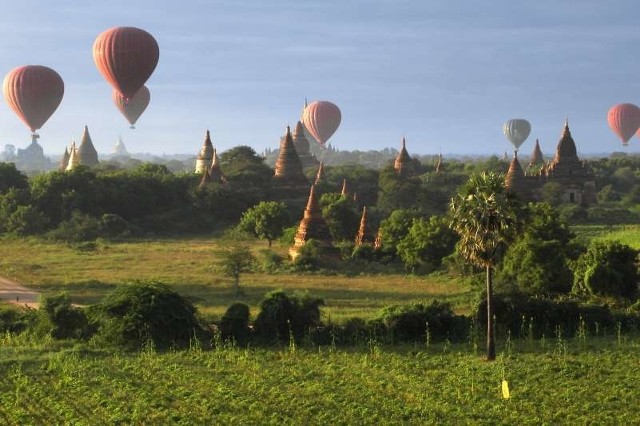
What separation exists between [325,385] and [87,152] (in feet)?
359

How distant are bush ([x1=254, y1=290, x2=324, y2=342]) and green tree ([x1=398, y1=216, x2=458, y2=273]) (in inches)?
753

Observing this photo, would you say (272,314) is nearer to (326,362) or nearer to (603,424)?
(326,362)

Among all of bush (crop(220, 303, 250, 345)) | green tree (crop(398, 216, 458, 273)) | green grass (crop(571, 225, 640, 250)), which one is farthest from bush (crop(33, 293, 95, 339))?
green grass (crop(571, 225, 640, 250))

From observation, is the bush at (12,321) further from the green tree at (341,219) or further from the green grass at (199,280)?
the green tree at (341,219)

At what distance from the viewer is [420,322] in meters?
29.0

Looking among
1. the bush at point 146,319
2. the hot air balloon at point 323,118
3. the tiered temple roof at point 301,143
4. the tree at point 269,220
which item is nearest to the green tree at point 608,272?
the bush at point 146,319

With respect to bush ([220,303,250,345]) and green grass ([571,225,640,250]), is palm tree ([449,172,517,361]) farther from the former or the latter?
green grass ([571,225,640,250])

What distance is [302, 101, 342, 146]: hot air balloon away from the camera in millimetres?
132750

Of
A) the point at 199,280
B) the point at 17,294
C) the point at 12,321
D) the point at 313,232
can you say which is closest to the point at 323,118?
the point at 313,232

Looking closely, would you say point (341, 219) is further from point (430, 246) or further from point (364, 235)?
point (430, 246)

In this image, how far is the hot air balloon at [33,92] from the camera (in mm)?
76750

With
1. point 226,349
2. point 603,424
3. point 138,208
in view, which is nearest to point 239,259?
point 226,349

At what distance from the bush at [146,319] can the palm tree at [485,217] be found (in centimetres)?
959

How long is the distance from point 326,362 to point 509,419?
280 inches
